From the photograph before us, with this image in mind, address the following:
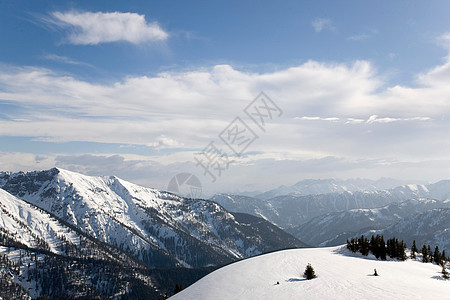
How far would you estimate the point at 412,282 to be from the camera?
1195 inches

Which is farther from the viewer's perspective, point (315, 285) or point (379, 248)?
→ point (379, 248)

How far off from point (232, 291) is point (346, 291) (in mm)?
11034

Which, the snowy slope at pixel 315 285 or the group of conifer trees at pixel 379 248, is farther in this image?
the group of conifer trees at pixel 379 248

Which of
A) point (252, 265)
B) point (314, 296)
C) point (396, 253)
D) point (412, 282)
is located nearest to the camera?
point (314, 296)

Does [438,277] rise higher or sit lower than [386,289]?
lower

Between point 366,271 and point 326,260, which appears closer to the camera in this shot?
point 366,271

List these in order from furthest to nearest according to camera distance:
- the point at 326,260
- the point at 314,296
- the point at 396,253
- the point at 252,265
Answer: the point at 396,253 → the point at 326,260 → the point at 252,265 → the point at 314,296

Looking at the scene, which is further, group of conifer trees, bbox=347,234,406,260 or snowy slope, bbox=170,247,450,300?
group of conifer trees, bbox=347,234,406,260

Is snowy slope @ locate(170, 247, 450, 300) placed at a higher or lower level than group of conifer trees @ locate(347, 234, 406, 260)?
higher

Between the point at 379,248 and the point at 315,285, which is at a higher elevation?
the point at 315,285

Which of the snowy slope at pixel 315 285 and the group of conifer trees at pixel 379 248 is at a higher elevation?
the snowy slope at pixel 315 285

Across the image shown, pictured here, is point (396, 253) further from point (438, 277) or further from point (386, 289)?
point (386, 289)

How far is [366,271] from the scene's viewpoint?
3594 centimetres

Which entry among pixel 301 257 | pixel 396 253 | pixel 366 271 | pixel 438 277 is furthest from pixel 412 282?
pixel 396 253
